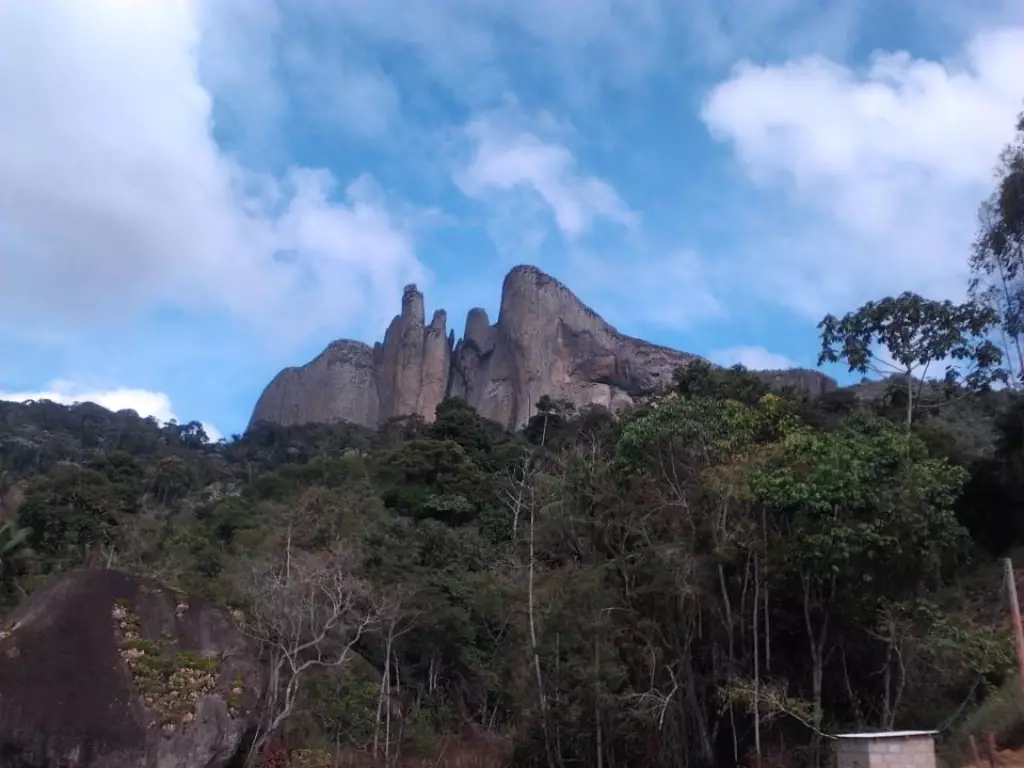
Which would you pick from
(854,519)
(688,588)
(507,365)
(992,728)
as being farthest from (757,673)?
(507,365)

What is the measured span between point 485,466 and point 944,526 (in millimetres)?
24236

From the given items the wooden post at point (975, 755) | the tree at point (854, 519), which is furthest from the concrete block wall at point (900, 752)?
the tree at point (854, 519)

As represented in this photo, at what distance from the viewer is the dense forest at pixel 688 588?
1255 centimetres

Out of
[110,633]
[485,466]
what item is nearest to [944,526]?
[110,633]

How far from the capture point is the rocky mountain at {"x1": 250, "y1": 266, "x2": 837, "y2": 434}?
57.1 m

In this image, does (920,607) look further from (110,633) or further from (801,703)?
(110,633)

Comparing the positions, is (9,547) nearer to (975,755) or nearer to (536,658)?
(536,658)

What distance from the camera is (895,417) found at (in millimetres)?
22984

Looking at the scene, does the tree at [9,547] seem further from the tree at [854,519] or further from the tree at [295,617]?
the tree at [854,519]

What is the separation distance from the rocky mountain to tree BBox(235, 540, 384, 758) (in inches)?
1384

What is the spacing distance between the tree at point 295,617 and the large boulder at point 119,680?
1321 millimetres

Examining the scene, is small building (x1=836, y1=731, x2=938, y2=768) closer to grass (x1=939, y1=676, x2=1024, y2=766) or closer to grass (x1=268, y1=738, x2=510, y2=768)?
grass (x1=939, y1=676, x2=1024, y2=766)

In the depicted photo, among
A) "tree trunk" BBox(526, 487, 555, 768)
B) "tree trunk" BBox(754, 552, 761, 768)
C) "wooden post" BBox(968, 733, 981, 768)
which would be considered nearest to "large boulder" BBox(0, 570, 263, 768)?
"tree trunk" BBox(526, 487, 555, 768)

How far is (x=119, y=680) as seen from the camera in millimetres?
11375
